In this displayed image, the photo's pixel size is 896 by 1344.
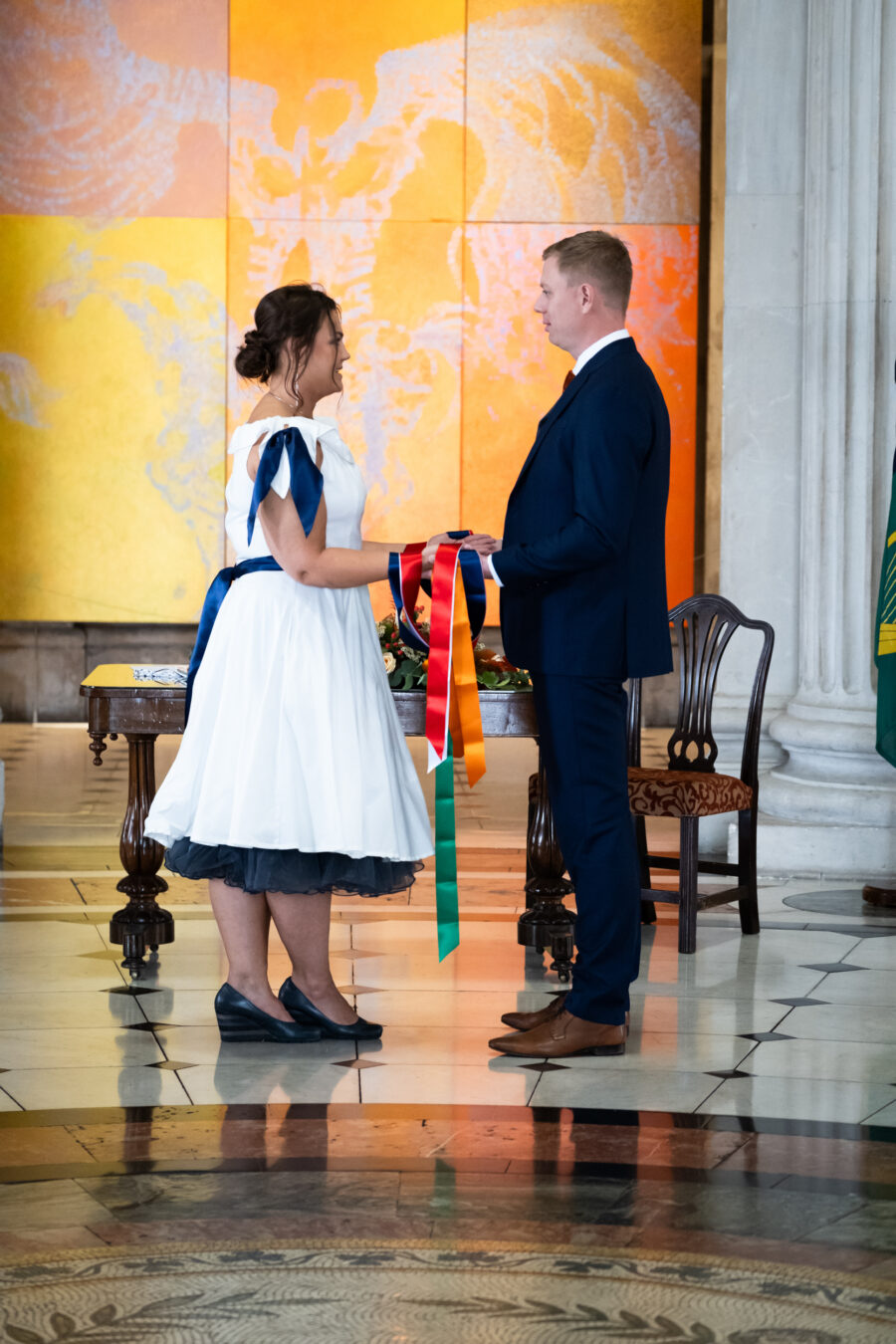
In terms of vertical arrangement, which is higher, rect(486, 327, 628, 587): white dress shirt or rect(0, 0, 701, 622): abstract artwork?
rect(0, 0, 701, 622): abstract artwork

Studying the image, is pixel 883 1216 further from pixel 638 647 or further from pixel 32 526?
pixel 32 526

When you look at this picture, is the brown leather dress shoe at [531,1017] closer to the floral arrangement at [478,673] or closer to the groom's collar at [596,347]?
the floral arrangement at [478,673]

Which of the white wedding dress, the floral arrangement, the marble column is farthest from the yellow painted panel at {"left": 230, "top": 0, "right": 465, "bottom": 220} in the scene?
the white wedding dress

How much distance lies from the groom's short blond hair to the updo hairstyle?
1.72 feet

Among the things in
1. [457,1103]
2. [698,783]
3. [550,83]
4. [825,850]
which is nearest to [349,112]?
[550,83]

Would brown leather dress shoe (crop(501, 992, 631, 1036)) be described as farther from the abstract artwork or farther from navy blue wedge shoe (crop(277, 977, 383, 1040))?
the abstract artwork

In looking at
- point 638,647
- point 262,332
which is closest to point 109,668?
point 262,332

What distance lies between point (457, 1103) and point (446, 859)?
0.53 m

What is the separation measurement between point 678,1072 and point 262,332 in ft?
6.03

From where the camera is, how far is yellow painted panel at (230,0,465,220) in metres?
11.3

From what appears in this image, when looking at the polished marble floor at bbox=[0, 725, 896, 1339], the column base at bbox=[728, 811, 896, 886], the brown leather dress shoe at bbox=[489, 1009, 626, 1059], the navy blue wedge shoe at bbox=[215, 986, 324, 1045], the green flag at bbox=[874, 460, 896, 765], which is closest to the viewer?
the polished marble floor at bbox=[0, 725, 896, 1339]

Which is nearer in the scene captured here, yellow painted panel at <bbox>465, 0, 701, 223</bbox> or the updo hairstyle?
the updo hairstyle

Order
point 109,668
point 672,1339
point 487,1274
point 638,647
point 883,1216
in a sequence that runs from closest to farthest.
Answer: point 672,1339 → point 487,1274 → point 883,1216 → point 638,647 → point 109,668

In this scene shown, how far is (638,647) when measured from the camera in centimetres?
337
